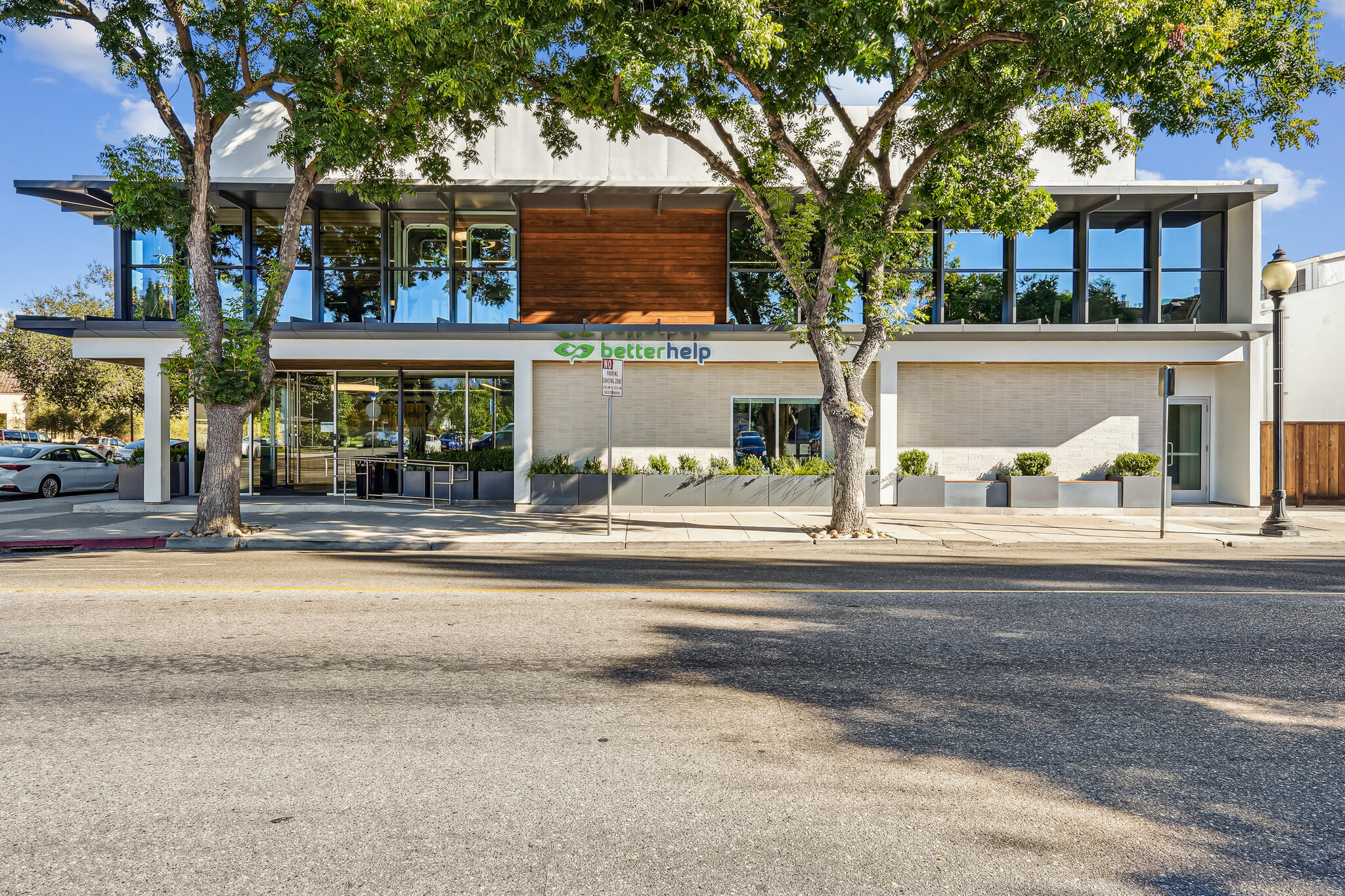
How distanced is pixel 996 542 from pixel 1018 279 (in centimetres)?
846

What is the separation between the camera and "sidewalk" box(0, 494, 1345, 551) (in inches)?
465

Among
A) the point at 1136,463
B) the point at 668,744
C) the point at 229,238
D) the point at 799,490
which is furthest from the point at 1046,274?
the point at 229,238

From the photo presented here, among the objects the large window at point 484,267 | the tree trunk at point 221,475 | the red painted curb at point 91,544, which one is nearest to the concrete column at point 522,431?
the large window at point 484,267

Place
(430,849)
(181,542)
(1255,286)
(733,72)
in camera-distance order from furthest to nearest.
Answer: (1255,286) → (181,542) → (733,72) → (430,849)

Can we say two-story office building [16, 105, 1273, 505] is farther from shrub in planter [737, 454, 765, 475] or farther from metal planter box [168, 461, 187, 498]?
metal planter box [168, 461, 187, 498]

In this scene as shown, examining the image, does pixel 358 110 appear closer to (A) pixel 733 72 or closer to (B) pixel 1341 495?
(A) pixel 733 72

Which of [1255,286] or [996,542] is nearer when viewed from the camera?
[996,542]

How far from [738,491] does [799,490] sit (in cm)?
141

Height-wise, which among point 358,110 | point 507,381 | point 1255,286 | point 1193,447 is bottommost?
point 1193,447

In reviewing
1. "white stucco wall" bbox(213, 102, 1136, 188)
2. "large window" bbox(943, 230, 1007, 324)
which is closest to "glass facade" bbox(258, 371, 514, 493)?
"white stucco wall" bbox(213, 102, 1136, 188)

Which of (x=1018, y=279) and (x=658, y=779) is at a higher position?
(x=1018, y=279)

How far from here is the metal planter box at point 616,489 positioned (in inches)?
642

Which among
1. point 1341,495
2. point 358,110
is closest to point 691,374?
point 358,110

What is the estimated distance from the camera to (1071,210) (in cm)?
1727
